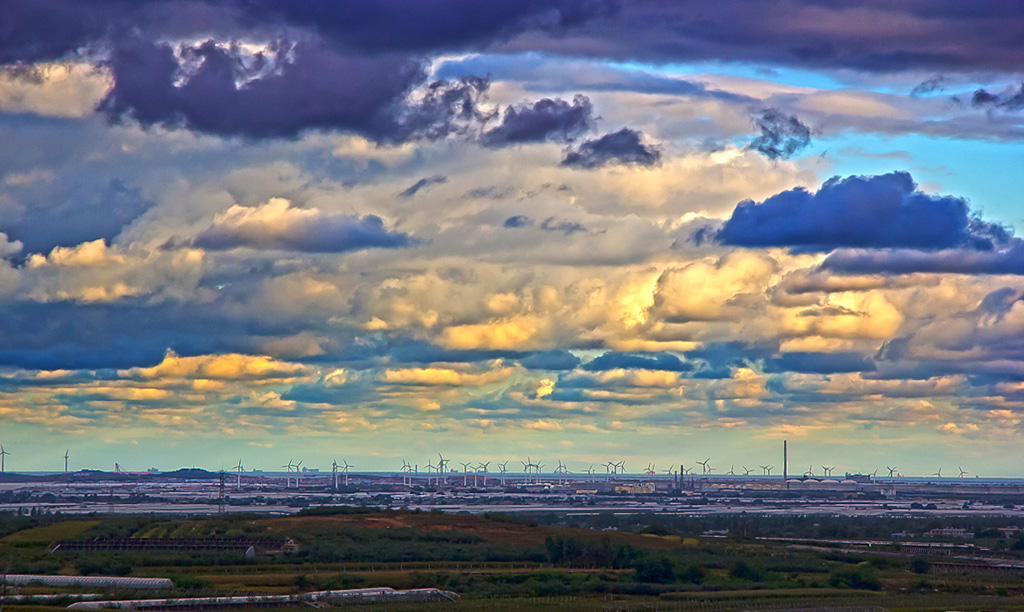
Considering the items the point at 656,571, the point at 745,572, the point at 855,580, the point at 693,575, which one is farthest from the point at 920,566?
the point at 656,571

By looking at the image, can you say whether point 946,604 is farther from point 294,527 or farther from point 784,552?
point 294,527

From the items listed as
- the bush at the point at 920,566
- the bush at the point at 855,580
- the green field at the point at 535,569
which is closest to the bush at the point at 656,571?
the green field at the point at 535,569

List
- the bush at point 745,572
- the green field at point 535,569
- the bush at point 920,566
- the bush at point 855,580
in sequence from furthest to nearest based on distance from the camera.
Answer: the bush at point 920,566
the bush at point 745,572
the bush at point 855,580
the green field at point 535,569

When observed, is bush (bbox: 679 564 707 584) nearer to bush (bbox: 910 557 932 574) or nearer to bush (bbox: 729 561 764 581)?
bush (bbox: 729 561 764 581)

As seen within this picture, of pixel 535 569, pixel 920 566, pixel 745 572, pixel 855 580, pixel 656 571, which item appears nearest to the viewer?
pixel 855 580

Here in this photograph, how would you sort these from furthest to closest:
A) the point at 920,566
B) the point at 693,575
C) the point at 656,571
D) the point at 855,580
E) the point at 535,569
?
the point at 920,566
the point at 535,569
the point at 656,571
the point at 693,575
the point at 855,580

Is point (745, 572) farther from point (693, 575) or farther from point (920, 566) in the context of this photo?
point (920, 566)

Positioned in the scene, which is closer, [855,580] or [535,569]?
[855,580]

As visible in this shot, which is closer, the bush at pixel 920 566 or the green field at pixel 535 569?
the green field at pixel 535 569

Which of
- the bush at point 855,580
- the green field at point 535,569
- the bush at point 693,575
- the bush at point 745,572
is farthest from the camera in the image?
the bush at point 745,572

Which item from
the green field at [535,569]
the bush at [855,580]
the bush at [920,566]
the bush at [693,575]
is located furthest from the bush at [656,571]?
the bush at [920,566]

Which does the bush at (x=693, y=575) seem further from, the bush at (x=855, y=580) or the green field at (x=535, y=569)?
the bush at (x=855, y=580)

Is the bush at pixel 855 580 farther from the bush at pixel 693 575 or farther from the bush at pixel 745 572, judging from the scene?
the bush at pixel 693 575
